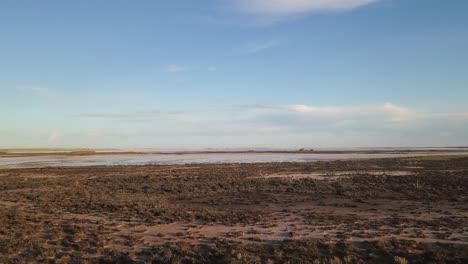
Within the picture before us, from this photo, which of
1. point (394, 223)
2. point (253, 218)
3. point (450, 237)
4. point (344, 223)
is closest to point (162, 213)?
point (253, 218)

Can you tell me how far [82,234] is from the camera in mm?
12797

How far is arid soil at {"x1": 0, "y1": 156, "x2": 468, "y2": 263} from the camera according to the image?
1041cm

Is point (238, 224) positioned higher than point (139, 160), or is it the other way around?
point (139, 160)

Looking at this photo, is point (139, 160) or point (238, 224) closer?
point (238, 224)

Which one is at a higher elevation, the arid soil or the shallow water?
the shallow water

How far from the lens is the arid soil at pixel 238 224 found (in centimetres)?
1041

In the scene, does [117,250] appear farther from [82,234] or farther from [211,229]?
[211,229]

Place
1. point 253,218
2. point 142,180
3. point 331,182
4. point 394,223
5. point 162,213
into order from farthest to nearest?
1. point 142,180
2. point 331,182
3. point 162,213
4. point 253,218
5. point 394,223

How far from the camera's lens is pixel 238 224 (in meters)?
14.5

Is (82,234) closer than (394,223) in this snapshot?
Yes

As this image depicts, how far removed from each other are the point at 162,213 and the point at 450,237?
10634 millimetres

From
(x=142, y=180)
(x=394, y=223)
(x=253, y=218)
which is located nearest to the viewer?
(x=394, y=223)

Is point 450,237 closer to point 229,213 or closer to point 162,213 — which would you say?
point 229,213

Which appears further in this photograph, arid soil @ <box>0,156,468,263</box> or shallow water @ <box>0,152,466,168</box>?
shallow water @ <box>0,152,466,168</box>
